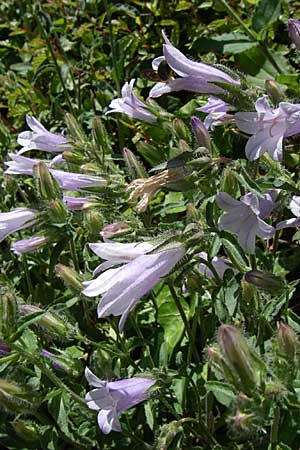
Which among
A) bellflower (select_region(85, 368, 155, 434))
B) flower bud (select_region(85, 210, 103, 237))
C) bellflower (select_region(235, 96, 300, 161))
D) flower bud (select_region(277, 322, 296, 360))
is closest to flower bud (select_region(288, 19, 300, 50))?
bellflower (select_region(235, 96, 300, 161))

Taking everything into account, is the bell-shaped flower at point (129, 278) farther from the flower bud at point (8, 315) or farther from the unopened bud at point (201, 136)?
the unopened bud at point (201, 136)

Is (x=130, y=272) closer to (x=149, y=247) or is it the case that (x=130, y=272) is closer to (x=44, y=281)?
(x=149, y=247)

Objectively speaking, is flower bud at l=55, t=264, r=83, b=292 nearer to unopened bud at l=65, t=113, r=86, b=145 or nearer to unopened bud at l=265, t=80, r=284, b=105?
unopened bud at l=65, t=113, r=86, b=145

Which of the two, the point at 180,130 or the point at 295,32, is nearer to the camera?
the point at 295,32

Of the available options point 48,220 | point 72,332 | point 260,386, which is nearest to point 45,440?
Answer: point 72,332

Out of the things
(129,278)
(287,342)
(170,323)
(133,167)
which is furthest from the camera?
(170,323)

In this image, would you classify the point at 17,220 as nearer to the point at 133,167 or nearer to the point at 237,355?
the point at 133,167

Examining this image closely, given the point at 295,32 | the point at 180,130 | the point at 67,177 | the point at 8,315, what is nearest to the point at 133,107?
the point at 180,130
